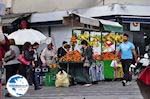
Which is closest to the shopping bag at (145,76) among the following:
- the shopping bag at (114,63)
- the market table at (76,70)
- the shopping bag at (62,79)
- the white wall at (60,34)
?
the shopping bag at (62,79)

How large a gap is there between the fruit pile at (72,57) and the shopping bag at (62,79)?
0.50m

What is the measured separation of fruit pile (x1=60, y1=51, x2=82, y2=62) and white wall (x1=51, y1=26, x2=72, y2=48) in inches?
364

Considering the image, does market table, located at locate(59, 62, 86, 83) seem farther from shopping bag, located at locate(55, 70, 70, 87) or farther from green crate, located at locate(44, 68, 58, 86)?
green crate, located at locate(44, 68, 58, 86)

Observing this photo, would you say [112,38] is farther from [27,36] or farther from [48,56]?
[27,36]

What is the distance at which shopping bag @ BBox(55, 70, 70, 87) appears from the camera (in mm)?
16797

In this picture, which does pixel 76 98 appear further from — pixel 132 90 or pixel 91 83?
pixel 91 83

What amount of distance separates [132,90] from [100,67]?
11.7ft

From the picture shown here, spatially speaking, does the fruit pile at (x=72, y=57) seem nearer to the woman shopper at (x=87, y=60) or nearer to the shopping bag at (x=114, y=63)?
the woman shopper at (x=87, y=60)

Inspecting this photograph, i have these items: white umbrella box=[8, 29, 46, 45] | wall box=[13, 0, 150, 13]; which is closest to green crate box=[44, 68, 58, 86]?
white umbrella box=[8, 29, 46, 45]

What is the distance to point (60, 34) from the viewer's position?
27312mm

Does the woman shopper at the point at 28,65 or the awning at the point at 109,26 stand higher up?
the awning at the point at 109,26

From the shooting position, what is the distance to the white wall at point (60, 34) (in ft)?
87.9

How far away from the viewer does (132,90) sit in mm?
14961

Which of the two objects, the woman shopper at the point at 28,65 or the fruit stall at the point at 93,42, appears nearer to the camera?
the woman shopper at the point at 28,65
